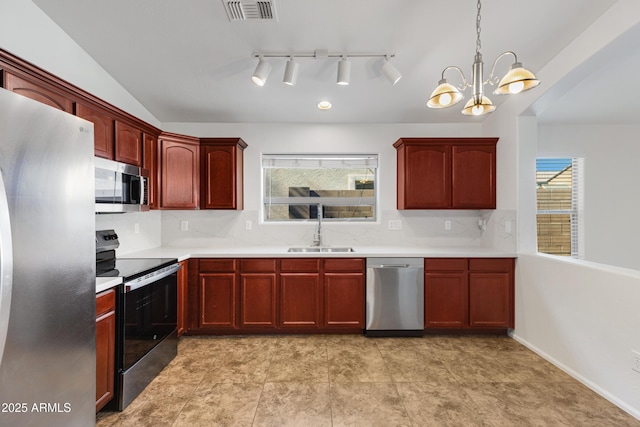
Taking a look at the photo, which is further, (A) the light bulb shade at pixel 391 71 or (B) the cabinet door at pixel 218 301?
(B) the cabinet door at pixel 218 301

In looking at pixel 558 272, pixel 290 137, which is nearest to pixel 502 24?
pixel 558 272

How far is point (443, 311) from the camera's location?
2.97 metres

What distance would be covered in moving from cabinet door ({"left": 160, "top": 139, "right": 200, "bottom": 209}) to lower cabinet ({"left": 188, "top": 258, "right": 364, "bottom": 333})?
66 centimetres

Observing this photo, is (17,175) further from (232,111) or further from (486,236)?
(486,236)

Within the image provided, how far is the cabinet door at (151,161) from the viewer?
2.68 metres

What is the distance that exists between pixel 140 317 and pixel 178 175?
1535 millimetres

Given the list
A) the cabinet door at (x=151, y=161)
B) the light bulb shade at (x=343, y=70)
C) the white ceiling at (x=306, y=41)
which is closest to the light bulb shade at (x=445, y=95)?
the white ceiling at (x=306, y=41)

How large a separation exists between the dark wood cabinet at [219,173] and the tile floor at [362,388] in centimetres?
146

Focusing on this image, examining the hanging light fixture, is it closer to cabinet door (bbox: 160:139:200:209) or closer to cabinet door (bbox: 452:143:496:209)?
cabinet door (bbox: 452:143:496:209)

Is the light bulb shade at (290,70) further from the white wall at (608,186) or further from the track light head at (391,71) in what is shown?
the white wall at (608,186)

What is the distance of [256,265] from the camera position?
2953 mm

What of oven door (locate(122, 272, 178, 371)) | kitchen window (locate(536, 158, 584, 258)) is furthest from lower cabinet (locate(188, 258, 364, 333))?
kitchen window (locate(536, 158, 584, 258))

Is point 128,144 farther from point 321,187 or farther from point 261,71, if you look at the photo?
point 321,187

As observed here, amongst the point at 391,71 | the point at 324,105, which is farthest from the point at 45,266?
the point at 324,105
